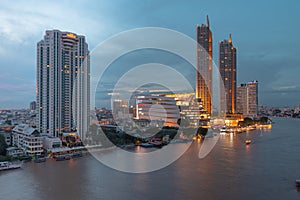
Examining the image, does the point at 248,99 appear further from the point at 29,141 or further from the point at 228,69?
the point at 29,141

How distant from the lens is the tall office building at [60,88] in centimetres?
757

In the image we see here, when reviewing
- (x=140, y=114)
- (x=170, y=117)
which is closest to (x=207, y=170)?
(x=170, y=117)

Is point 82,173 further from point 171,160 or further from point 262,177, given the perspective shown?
point 262,177

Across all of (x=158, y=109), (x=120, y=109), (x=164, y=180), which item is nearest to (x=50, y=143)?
(x=164, y=180)

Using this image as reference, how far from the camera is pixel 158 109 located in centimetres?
1477

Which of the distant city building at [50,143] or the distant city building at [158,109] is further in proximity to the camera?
A: the distant city building at [158,109]

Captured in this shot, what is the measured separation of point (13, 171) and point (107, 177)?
172 cm

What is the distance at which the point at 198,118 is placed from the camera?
1395 cm

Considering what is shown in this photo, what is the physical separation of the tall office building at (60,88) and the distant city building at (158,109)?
20.4 feet

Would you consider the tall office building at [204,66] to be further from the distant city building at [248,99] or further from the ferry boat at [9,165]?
the ferry boat at [9,165]

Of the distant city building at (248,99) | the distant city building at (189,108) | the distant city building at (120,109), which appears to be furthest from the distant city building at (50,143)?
the distant city building at (248,99)

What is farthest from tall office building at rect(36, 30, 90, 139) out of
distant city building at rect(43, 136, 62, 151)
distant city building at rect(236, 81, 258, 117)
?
distant city building at rect(236, 81, 258, 117)

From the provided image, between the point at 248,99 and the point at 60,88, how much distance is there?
2339 centimetres

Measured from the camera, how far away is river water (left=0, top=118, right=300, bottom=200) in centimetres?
330
